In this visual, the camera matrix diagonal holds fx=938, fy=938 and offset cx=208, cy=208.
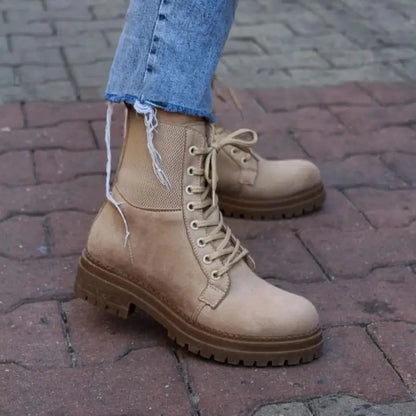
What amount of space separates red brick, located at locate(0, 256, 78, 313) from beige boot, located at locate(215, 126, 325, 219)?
44 cm

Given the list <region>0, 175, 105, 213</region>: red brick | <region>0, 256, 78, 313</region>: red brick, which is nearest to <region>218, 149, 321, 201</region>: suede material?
<region>0, 175, 105, 213</region>: red brick

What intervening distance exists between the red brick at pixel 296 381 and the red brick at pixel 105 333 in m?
0.11

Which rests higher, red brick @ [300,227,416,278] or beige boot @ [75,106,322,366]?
beige boot @ [75,106,322,366]

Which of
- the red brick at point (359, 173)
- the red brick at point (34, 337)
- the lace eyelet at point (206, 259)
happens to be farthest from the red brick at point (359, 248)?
Result: the red brick at point (34, 337)

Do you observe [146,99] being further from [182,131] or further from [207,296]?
[207,296]

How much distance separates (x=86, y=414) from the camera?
157 cm

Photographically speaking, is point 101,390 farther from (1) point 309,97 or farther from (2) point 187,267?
(1) point 309,97

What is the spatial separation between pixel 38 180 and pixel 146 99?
0.87 meters

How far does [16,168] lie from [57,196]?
0.73ft

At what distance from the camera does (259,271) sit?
205cm

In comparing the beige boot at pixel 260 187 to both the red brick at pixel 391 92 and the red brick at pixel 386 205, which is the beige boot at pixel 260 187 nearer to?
the red brick at pixel 386 205

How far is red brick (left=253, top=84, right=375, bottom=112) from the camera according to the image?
3.12 m

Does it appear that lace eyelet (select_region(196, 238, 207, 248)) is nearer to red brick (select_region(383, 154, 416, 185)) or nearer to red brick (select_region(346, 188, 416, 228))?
red brick (select_region(346, 188, 416, 228))

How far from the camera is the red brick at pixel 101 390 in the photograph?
5.18ft
